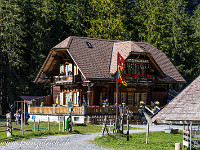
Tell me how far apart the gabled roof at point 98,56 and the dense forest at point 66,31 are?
28.6ft

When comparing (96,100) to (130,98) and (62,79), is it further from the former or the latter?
(62,79)

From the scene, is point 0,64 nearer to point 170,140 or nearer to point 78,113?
point 78,113

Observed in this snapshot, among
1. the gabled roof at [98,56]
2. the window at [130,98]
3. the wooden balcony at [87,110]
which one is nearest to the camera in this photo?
the wooden balcony at [87,110]

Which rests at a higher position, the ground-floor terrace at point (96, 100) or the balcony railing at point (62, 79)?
the balcony railing at point (62, 79)

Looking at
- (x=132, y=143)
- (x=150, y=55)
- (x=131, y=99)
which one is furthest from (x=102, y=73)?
(x=132, y=143)

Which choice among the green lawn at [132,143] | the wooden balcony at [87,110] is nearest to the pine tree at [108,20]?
the wooden balcony at [87,110]

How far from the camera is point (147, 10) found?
2788 inches

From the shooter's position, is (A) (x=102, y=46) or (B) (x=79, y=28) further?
(B) (x=79, y=28)

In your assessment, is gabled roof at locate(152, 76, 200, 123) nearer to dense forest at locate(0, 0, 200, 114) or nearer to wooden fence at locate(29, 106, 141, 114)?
wooden fence at locate(29, 106, 141, 114)

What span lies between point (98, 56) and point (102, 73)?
3.43 meters

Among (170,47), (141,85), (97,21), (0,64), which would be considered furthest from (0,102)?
(170,47)

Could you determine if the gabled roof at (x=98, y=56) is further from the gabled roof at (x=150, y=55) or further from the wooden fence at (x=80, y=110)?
the wooden fence at (x=80, y=110)

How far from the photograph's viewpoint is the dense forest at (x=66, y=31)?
63156 mm

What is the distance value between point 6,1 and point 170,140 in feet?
135
